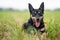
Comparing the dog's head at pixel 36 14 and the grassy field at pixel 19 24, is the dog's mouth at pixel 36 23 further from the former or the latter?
the grassy field at pixel 19 24

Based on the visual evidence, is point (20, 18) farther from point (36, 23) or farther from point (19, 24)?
point (36, 23)

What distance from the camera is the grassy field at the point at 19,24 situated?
2.41 metres

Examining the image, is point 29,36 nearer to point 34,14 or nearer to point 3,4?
point 34,14

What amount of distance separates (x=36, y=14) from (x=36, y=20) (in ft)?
0.27

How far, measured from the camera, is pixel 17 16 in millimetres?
2605

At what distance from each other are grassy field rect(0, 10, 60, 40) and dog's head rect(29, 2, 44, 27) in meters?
0.07

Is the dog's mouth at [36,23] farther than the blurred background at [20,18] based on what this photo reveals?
Yes

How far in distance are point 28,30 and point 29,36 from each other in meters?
0.11

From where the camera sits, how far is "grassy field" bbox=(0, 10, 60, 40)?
2410 millimetres

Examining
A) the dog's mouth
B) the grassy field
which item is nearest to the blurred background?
the grassy field

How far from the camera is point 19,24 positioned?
8.43 ft

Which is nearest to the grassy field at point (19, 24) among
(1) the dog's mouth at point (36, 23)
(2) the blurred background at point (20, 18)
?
(2) the blurred background at point (20, 18)

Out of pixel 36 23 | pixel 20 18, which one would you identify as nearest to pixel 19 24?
pixel 20 18

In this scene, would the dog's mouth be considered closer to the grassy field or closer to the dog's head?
the dog's head
